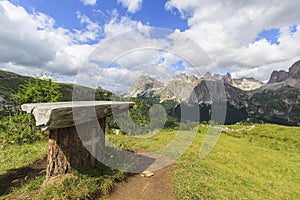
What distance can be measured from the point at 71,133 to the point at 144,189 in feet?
11.0

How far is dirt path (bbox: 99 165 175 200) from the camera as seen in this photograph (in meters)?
6.31

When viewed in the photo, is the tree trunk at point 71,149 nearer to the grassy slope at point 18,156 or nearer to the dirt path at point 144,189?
the dirt path at point 144,189

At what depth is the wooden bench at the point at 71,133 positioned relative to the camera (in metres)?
5.25

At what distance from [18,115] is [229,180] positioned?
43.4ft

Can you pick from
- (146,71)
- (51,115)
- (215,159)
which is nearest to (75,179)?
(51,115)

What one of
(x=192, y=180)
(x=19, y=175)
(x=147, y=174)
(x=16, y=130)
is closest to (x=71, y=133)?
(x=19, y=175)

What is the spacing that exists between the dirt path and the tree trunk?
5.54 feet

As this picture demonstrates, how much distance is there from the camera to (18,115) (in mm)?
12445

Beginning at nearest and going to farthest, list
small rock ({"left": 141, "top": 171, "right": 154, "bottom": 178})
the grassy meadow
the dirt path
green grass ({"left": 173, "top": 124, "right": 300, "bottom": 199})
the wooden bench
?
1. the wooden bench
2. the grassy meadow
3. the dirt path
4. green grass ({"left": 173, "top": 124, "right": 300, "bottom": 199})
5. small rock ({"left": 141, "top": 171, "right": 154, "bottom": 178})

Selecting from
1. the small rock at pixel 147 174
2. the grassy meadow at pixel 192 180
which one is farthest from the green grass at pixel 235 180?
the small rock at pixel 147 174

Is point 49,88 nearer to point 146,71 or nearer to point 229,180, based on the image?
point 146,71

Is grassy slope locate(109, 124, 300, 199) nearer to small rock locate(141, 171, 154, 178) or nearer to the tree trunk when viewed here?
small rock locate(141, 171, 154, 178)

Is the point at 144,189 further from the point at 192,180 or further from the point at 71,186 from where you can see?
the point at 71,186

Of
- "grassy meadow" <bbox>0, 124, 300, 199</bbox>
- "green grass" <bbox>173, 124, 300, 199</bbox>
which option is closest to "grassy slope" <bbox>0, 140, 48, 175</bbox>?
"grassy meadow" <bbox>0, 124, 300, 199</bbox>
